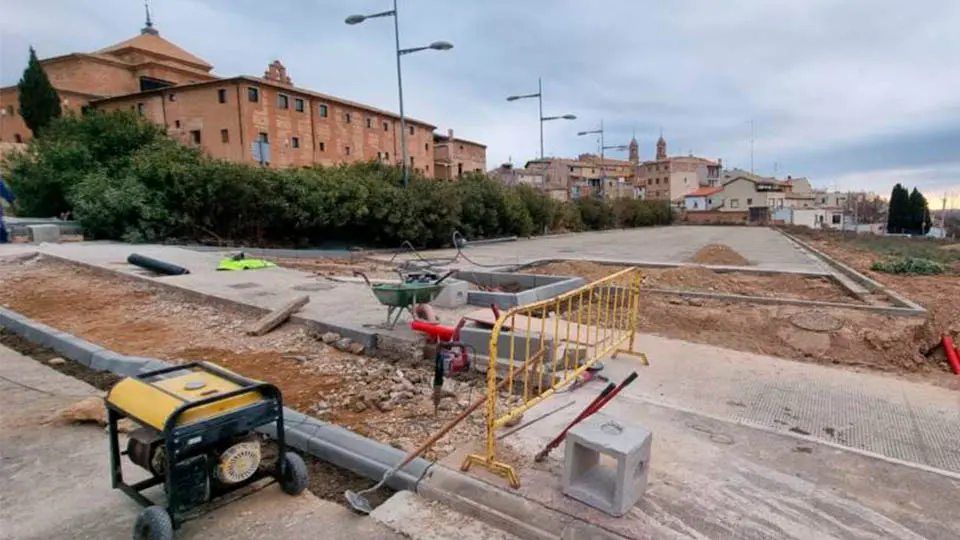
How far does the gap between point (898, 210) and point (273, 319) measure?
71964mm

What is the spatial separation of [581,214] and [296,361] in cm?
3474

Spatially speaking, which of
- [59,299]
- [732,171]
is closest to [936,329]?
[59,299]

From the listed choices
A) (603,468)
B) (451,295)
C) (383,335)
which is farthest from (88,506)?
(451,295)

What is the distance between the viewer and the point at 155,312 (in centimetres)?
753

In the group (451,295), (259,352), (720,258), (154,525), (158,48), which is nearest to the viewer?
(154,525)

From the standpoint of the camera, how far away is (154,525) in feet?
8.16

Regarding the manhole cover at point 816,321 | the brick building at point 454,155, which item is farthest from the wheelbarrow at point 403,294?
the brick building at point 454,155

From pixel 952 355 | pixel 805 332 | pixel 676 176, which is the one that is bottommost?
pixel 952 355

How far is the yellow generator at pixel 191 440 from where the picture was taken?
8.21ft

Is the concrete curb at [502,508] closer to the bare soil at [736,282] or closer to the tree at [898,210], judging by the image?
the bare soil at [736,282]

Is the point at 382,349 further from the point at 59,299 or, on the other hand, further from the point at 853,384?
the point at 59,299

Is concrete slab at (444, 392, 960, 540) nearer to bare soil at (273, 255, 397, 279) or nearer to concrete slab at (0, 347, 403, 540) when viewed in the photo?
concrete slab at (0, 347, 403, 540)

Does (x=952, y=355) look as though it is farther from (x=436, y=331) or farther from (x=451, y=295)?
(x=451, y=295)

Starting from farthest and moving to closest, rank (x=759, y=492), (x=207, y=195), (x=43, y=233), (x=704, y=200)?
(x=704, y=200)
(x=207, y=195)
(x=43, y=233)
(x=759, y=492)
